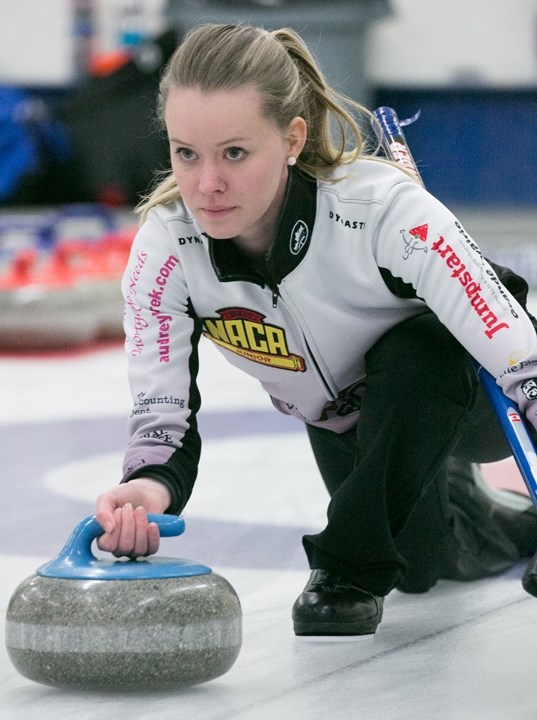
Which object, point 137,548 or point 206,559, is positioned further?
point 206,559

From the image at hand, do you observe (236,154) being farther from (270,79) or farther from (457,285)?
(457,285)

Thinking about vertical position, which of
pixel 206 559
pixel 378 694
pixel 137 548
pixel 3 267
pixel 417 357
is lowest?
pixel 3 267

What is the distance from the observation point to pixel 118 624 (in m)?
1.32

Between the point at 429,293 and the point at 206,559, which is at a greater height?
the point at 429,293

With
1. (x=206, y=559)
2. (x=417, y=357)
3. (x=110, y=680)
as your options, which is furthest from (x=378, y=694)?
(x=206, y=559)

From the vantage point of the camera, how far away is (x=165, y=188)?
5.89 feet

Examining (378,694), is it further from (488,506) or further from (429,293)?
(488,506)

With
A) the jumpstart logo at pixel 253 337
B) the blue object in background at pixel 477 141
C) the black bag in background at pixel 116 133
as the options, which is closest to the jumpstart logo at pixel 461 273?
the jumpstart logo at pixel 253 337

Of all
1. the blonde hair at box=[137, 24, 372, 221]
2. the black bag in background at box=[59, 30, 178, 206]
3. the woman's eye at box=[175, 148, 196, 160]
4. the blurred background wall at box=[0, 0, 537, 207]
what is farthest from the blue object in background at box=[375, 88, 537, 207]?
the woman's eye at box=[175, 148, 196, 160]

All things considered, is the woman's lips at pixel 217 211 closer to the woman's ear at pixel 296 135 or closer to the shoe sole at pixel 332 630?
the woman's ear at pixel 296 135

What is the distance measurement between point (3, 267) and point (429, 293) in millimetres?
4122

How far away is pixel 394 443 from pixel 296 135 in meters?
0.41

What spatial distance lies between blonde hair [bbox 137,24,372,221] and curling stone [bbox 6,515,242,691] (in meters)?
0.54

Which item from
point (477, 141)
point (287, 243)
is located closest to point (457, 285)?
point (287, 243)
